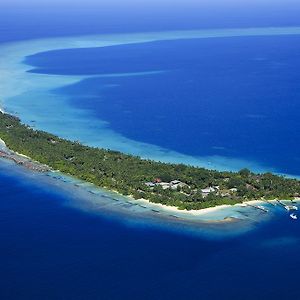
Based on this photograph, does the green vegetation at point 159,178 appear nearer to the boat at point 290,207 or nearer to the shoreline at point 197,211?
the shoreline at point 197,211

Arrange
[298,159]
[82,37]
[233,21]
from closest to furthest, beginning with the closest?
1. [298,159]
2. [82,37]
3. [233,21]

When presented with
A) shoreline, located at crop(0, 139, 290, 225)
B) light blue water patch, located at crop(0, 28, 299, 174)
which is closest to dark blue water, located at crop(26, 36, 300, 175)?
light blue water patch, located at crop(0, 28, 299, 174)

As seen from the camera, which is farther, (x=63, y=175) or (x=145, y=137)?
(x=145, y=137)

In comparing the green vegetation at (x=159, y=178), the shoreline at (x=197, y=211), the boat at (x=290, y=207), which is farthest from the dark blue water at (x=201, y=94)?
the shoreline at (x=197, y=211)

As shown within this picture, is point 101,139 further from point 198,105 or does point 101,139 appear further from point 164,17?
point 164,17

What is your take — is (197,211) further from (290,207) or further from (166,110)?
(166,110)

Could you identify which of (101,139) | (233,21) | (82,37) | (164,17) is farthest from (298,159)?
(164,17)
